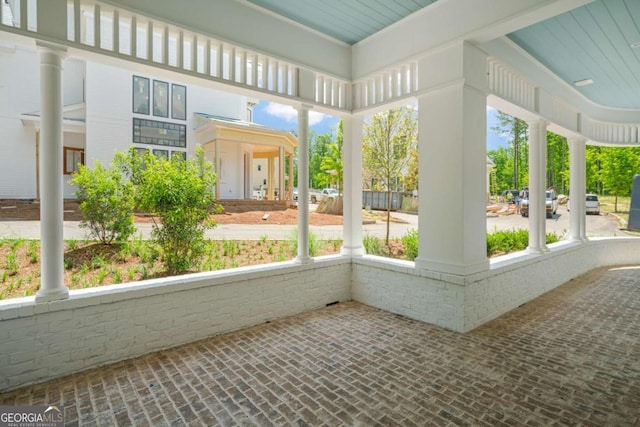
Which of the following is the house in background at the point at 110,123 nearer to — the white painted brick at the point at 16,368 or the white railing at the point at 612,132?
the white painted brick at the point at 16,368

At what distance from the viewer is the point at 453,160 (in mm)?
3525

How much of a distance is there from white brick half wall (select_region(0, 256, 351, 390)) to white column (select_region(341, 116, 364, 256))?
26.9 inches

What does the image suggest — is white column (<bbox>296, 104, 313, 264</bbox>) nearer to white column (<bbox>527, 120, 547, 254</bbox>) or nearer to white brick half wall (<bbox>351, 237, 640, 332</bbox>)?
white brick half wall (<bbox>351, 237, 640, 332</bbox>)

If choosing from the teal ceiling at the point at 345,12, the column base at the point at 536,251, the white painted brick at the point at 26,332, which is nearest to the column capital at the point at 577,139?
the column base at the point at 536,251

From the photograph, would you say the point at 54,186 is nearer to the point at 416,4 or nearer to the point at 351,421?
the point at 351,421

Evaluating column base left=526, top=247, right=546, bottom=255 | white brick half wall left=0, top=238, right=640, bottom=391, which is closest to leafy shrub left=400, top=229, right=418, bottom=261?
white brick half wall left=0, top=238, right=640, bottom=391

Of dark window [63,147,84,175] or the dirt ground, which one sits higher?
dark window [63,147,84,175]

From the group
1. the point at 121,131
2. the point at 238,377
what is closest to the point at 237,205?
the point at 121,131

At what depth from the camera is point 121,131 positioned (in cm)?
1084

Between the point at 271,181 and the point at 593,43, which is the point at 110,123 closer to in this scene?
the point at 271,181

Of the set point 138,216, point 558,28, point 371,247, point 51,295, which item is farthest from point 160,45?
point 138,216

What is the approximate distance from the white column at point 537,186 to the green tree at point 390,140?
2279 mm

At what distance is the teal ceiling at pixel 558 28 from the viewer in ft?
11.3

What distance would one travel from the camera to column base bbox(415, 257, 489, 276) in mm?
3479
